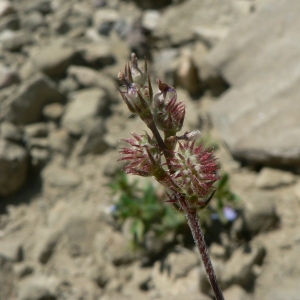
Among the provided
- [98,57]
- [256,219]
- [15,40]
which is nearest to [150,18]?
[98,57]

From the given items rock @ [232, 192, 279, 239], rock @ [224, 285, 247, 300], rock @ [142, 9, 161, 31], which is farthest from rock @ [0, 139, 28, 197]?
rock @ [142, 9, 161, 31]

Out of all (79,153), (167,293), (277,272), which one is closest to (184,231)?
(167,293)

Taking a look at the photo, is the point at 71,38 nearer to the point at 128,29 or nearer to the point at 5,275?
the point at 128,29

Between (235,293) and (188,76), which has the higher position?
(188,76)

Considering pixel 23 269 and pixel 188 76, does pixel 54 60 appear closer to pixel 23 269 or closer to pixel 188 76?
pixel 188 76

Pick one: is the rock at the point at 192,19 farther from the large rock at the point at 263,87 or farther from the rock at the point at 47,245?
the rock at the point at 47,245
